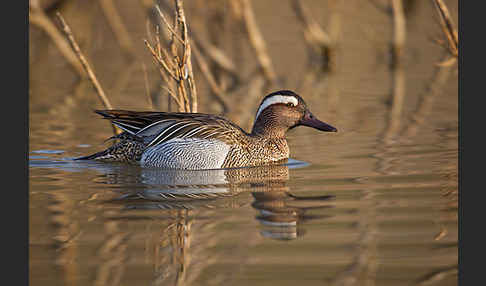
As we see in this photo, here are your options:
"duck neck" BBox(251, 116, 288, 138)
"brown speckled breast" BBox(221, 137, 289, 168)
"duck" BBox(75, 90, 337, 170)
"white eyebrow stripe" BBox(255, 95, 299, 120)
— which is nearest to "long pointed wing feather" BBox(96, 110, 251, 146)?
"duck" BBox(75, 90, 337, 170)

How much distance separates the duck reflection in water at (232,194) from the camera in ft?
25.0

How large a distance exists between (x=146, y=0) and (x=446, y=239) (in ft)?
36.2

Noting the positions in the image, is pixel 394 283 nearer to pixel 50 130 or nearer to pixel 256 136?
pixel 256 136

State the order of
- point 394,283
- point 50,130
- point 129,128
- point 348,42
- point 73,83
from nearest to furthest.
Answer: point 394,283 → point 129,128 → point 50,130 → point 73,83 → point 348,42

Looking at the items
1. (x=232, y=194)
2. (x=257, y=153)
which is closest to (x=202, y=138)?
(x=257, y=153)

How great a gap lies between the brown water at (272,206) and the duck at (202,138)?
212 mm

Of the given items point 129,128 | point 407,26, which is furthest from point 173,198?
point 407,26

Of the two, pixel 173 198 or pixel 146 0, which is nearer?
pixel 173 198

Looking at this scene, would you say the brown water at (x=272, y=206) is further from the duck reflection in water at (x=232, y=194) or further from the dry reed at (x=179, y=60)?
the dry reed at (x=179, y=60)

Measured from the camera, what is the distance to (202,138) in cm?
1030

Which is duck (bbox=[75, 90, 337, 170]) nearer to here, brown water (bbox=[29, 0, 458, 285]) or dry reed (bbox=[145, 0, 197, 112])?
brown water (bbox=[29, 0, 458, 285])

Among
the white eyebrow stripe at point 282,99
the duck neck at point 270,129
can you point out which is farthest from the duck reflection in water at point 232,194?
the white eyebrow stripe at point 282,99

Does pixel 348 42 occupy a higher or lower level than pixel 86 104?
higher

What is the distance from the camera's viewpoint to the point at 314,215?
25.2ft
